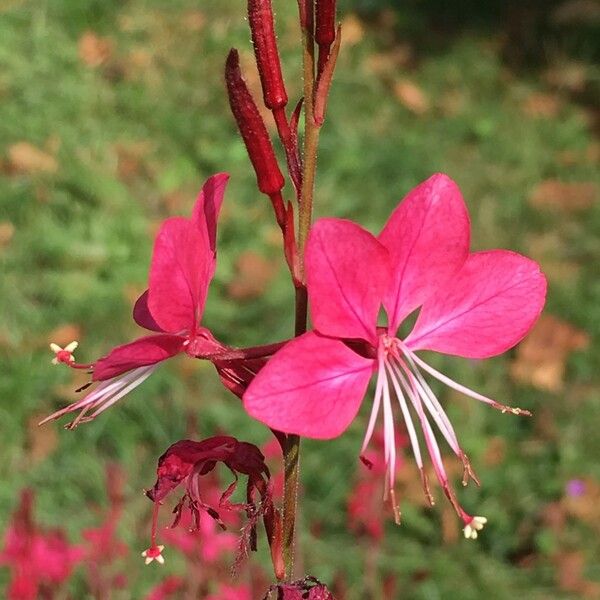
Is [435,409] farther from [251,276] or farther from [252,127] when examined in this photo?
[251,276]

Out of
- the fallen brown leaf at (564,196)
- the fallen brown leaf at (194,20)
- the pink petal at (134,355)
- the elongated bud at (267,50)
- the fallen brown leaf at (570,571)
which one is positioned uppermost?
the fallen brown leaf at (194,20)

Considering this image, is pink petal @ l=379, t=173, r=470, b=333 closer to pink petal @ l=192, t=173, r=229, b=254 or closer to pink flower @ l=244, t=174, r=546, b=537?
pink flower @ l=244, t=174, r=546, b=537

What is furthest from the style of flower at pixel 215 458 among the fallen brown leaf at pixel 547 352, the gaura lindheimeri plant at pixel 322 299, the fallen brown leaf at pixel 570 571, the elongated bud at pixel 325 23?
the fallen brown leaf at pixel 547 352

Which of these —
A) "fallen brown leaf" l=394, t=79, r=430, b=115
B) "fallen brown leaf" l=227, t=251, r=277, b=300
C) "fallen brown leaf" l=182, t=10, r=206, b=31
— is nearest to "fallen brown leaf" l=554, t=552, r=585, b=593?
"fallen brown leaf" l=227, t=251, r=277, b=300

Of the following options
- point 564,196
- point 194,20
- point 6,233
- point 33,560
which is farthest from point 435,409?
point 194,20

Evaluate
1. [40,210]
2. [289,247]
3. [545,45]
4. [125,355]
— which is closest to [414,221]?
[289,247]

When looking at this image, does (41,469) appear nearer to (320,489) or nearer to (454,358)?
(320,489)

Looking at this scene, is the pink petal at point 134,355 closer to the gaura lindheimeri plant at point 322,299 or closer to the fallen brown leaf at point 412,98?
the gaura lindheimeri plant at point 322,299
